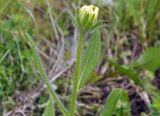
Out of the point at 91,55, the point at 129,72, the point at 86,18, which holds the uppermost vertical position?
the point at 86,18

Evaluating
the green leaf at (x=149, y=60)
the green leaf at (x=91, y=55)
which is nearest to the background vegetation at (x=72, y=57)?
the green leaf at (x=149, y=60)

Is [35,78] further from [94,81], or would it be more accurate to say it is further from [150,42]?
[150,42]

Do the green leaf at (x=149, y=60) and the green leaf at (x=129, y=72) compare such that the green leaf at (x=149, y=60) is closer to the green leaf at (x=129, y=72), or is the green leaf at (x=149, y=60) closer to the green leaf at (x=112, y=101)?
the green leaf at (x=129, y=72)

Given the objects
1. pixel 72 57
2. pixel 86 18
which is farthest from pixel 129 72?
pixel 86 18

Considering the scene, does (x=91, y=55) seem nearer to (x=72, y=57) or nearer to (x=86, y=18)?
(x=86, y=18)

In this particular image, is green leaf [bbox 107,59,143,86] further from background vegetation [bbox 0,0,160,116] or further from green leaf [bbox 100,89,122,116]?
green leaf [bbox 100,89,122,116]

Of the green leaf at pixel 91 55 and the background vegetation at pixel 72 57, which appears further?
the background vegetation at pixel 72 57

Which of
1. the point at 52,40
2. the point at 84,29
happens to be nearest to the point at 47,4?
the point at 52,40
